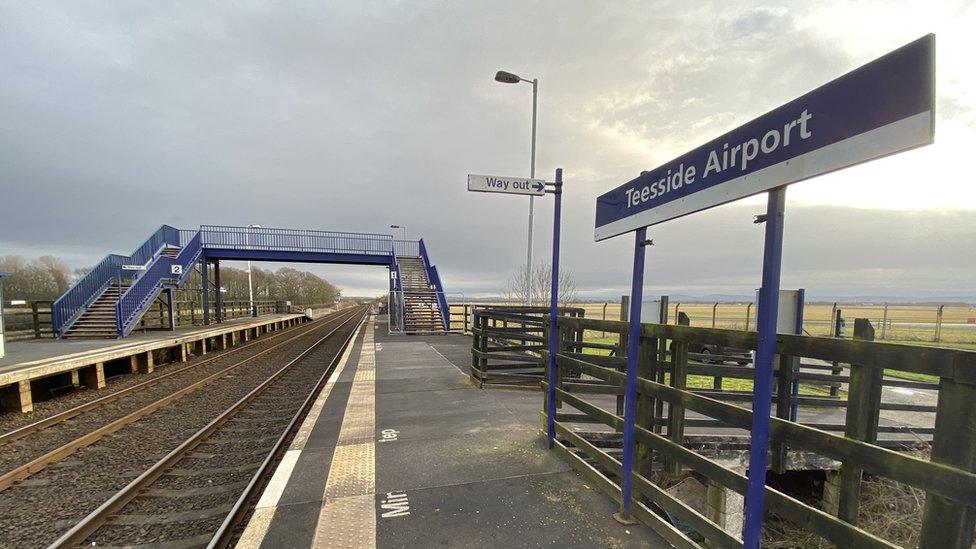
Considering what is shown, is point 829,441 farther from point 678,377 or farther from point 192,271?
point 192,271

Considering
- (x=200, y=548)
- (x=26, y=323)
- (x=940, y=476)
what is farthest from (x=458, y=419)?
(x=26, y=323)

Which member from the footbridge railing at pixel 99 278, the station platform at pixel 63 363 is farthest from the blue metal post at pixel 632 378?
the footbridge railing at pixel 99 278

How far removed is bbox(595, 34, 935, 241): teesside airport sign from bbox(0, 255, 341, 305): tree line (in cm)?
2611

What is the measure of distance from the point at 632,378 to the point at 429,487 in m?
1.97

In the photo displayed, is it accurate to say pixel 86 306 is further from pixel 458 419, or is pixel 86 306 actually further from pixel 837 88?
pixel 837 88

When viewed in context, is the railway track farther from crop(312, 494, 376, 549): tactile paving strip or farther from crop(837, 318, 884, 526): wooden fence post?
crop(837, 318, 884, 526): wooden fence post

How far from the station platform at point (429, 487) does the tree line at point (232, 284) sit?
22535 mm

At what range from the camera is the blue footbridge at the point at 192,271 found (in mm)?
13781

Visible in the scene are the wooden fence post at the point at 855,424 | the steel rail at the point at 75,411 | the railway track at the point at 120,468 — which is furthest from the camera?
the steel rail at the point at 75,411

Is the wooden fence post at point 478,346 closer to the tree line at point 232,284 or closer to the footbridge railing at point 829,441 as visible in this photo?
the footbridge railing at point 829,441

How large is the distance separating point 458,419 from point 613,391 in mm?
2141

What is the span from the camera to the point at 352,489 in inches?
128

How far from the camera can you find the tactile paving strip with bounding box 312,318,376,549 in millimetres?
2629

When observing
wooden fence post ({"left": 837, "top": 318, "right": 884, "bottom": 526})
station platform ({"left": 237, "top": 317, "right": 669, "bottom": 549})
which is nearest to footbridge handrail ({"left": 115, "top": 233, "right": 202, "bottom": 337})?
station platform ({"left": 237, "top": 317, "right": 669, "bottom": 549})
